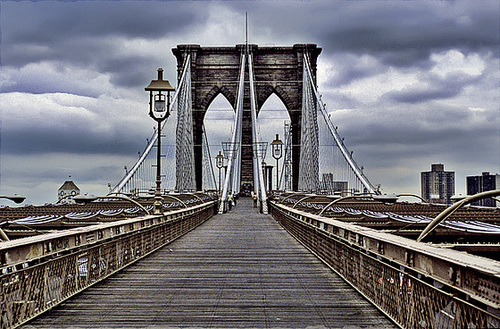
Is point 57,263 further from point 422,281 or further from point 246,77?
point 246,77

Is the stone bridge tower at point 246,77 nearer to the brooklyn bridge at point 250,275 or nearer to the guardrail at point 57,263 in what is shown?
the brooklyn bridge at point 250,275

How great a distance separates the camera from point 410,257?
209 inches

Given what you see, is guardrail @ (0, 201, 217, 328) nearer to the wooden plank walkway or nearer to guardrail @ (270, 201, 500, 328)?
the wooden plank walkway

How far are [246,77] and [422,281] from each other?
6209 centimetres

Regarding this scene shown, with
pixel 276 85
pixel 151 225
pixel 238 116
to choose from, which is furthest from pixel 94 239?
pixel 276 85

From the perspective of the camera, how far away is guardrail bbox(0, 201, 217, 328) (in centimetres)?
552

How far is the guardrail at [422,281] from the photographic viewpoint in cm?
377

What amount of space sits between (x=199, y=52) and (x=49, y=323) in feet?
203

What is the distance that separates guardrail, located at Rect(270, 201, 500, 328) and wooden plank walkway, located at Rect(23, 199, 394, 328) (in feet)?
0.79

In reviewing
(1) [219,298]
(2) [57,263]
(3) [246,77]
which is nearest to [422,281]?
(1) [219,298]

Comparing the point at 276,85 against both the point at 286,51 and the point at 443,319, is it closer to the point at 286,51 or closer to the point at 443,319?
the point at 286,51

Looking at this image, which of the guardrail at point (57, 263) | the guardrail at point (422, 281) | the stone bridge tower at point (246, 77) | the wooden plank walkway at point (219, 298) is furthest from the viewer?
the stone bridge tower at point (246, 77)

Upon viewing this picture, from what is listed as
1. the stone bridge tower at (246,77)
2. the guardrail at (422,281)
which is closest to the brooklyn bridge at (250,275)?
the guardrail at (422,281)

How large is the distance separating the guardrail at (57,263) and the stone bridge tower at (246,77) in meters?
55.1
